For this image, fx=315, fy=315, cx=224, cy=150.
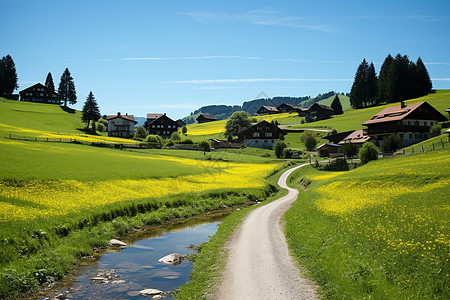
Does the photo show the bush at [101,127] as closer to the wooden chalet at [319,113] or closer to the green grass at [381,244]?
the wooden chalet at [319,113]

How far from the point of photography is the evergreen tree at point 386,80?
482ft

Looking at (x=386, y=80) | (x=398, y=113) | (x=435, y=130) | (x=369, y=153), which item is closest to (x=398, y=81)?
(x=386, y=80)

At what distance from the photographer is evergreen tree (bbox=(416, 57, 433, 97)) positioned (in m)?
146

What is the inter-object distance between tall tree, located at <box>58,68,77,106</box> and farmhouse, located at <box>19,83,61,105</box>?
36.6ft

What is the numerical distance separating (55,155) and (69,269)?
3373 centimetres

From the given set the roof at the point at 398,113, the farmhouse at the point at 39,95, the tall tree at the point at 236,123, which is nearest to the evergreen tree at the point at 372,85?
the tall tree at the point at 236,123

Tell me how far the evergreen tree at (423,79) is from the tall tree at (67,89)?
170416mm

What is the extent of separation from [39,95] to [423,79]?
194 meters

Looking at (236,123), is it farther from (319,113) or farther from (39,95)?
(39,95)

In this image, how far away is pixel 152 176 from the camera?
147 feet

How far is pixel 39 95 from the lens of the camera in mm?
169250

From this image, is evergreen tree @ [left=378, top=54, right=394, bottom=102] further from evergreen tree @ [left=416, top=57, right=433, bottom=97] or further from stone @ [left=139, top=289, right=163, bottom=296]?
stone @ [left=139, top=289, right=163, bottom=296]

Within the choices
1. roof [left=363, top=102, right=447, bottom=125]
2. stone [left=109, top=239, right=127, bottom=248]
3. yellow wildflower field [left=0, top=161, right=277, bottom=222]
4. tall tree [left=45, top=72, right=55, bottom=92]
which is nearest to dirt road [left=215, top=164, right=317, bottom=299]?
stone [left=109, top=239, right=127, bottom=248]

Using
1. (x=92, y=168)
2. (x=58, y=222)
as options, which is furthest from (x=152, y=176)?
(x=58, y=222)
